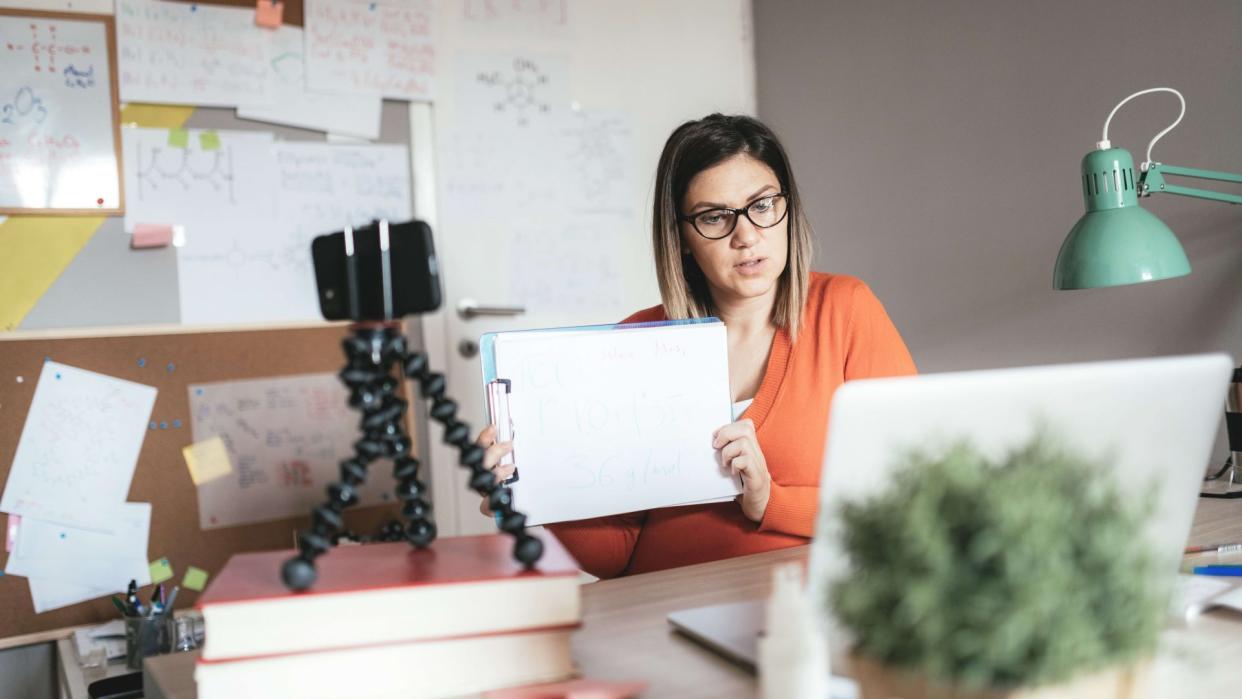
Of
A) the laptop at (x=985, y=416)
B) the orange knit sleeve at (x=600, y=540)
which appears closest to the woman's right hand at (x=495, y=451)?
the orange knit sleeve at (x=600, y=540)

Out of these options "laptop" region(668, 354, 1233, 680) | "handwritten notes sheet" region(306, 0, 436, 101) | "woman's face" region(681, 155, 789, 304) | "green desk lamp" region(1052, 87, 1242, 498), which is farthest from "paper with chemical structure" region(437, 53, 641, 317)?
"laptop" region(668, 354, 1233, 680)

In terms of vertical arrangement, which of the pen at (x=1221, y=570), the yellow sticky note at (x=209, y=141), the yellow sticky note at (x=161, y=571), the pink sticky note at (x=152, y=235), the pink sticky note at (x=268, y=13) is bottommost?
the yellow sticky note at (x=161, y=571)

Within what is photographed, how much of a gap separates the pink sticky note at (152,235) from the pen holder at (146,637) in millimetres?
987

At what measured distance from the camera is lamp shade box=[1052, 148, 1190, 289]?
138 cm

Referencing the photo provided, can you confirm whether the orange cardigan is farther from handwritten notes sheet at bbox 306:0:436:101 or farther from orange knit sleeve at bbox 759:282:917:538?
handwritten notes sheet at bbox 306:0:436:101

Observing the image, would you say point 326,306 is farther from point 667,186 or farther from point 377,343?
point 667,186

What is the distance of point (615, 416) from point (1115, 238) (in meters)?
0.77

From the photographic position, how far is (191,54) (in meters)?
2.41

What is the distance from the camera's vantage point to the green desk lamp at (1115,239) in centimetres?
138

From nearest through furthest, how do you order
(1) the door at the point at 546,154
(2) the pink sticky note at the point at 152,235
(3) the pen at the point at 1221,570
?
(3) the pen at the point at 1221,570
(2) the pink sticky note at the point at 152,235
(1) the door at the point at 546,154

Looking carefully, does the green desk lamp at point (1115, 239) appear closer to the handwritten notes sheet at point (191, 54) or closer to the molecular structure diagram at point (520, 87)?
the molecular structure diagram at point (520, 87)

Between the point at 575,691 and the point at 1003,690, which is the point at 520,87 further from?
the point at 1003,690

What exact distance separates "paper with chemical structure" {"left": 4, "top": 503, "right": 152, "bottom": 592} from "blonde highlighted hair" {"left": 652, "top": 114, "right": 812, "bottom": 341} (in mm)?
1405

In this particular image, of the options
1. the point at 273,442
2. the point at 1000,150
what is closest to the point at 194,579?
the point at 273,442
